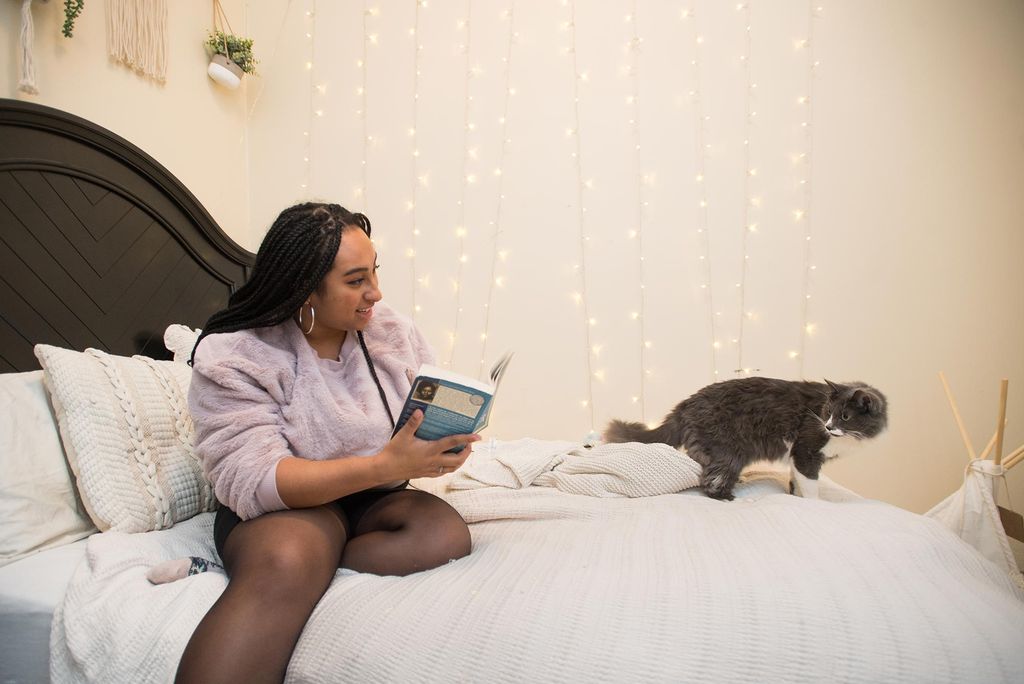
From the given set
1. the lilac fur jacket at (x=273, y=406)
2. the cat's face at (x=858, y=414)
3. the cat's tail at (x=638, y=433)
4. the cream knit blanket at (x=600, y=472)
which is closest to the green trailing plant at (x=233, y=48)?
the lilac fur jacket at (x=273, y=406)

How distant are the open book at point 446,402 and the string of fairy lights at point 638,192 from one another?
1516 mm

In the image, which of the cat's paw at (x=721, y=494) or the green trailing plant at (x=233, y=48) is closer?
the cat's paw at (x=721, y=494)

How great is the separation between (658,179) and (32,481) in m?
2.16

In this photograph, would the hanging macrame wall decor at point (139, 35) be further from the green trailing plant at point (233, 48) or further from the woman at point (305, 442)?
the woman at point (305, 442)

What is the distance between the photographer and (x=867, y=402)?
149 centimetres

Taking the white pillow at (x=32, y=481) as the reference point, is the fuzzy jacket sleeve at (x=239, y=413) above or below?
above

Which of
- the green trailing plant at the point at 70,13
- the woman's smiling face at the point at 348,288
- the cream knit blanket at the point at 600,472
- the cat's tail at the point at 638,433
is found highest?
the green trailing plant at the point at 70,13

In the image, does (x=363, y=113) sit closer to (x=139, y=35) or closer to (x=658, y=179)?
(x=139, y=35)

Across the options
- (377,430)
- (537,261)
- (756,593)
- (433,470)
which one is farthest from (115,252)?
(756,593)

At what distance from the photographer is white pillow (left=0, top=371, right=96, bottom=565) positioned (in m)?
1.13

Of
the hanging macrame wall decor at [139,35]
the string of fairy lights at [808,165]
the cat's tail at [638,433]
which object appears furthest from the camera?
the string of fairy lights at [808,165]

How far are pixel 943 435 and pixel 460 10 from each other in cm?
250

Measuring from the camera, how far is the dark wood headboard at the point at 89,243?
1.51 meters

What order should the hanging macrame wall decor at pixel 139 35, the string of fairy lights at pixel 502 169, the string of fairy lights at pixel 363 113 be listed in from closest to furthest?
the hanging macrame wall decor at pixel 139 35 < the string of fairy lights at pixel 502 169 < the string of fairy lights at pixel 363 113
